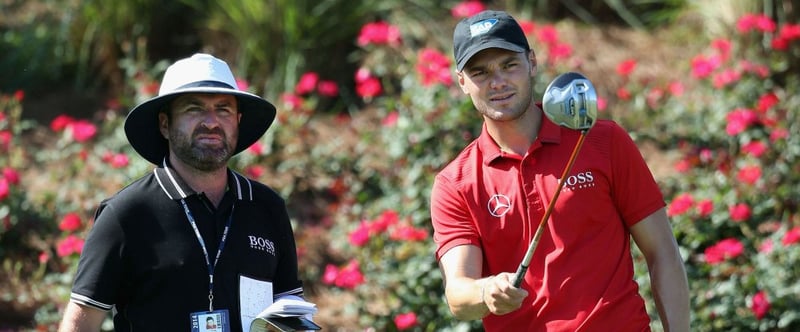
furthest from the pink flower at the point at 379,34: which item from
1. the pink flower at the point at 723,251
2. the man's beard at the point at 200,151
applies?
the man's beard at the point at 200,151

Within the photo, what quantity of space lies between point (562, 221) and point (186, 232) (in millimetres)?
1190

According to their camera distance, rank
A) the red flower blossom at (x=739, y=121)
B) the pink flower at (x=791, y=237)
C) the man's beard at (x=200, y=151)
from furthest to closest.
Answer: the red flower blossom at (x=739, y=121) → the pink flower at (x=791, y=237) → the man's beard at (x=200, y=151)

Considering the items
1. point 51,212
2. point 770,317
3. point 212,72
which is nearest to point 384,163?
point 51,212

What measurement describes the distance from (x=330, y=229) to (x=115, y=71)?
7.94ft

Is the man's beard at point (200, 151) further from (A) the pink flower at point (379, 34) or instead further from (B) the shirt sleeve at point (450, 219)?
(A) the pink flower at point (379, 34)

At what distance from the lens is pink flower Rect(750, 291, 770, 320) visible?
19.1 ft

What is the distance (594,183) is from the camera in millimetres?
3934

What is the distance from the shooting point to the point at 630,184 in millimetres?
3982

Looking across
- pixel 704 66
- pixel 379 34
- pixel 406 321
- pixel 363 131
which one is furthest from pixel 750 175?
pixel 363 131

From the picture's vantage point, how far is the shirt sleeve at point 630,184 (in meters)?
3.98

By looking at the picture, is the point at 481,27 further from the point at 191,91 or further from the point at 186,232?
the point at 186,232

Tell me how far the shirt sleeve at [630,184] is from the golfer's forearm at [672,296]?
19 cm

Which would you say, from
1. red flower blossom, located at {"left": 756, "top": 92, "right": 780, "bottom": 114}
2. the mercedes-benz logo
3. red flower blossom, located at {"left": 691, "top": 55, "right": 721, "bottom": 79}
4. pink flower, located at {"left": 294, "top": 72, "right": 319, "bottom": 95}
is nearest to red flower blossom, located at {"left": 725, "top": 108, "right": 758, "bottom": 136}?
red flower blossom, located at {"left": 756, "top": 92, "right": 780, "bottom": 114}

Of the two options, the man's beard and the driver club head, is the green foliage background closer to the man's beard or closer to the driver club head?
the man's beard
